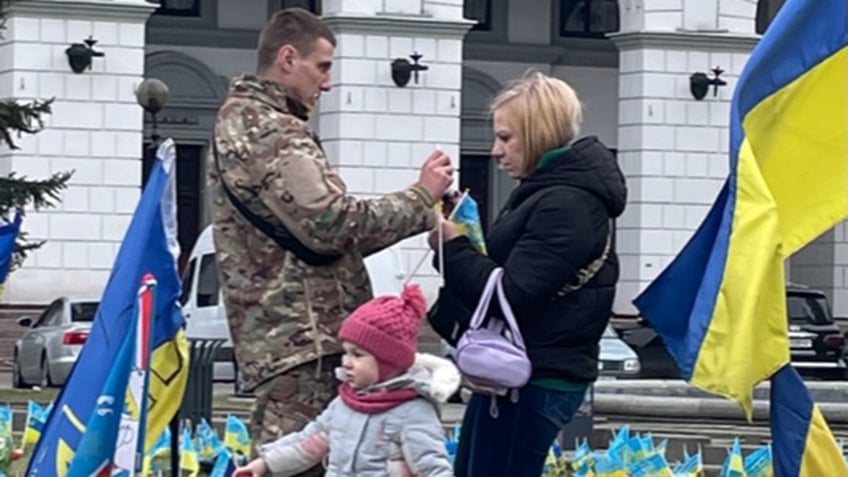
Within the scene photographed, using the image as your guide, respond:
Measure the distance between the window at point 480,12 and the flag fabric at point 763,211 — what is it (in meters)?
33.1

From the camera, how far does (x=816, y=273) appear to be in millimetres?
41500

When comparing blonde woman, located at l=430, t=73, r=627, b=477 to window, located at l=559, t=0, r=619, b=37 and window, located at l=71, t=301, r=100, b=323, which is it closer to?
window, located at l=71, t=301, r=100, b=323

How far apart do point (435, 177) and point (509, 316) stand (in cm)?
44

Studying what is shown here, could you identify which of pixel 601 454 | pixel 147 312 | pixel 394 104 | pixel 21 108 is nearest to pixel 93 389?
pixel 147 312

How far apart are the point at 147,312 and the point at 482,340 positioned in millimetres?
1711

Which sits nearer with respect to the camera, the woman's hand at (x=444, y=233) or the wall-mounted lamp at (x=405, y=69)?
the woman's hand at (x=444, y=233)

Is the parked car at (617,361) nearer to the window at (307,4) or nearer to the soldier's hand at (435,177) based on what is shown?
the window at (307,4)

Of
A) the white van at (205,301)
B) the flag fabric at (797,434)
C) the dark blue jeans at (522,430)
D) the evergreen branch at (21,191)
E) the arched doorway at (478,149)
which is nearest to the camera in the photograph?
the dark blue jeans at (522,430)

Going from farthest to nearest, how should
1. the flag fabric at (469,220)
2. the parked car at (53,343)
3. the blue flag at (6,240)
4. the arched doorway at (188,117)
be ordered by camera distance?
the arched doorway at (188,117)
the parked car at (53,343)
the blue flag at (6,240)
the flag fabric at (469,220)

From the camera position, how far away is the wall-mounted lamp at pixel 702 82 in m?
36.1

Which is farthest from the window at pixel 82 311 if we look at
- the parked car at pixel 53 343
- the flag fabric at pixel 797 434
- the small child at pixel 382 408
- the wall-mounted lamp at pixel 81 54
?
the small child at pixel 382 408

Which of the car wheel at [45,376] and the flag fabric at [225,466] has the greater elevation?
the flag fabric at [225,466]

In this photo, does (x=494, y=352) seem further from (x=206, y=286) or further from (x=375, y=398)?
(x=206, y=286)

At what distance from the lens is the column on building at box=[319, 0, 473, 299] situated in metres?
34.2
